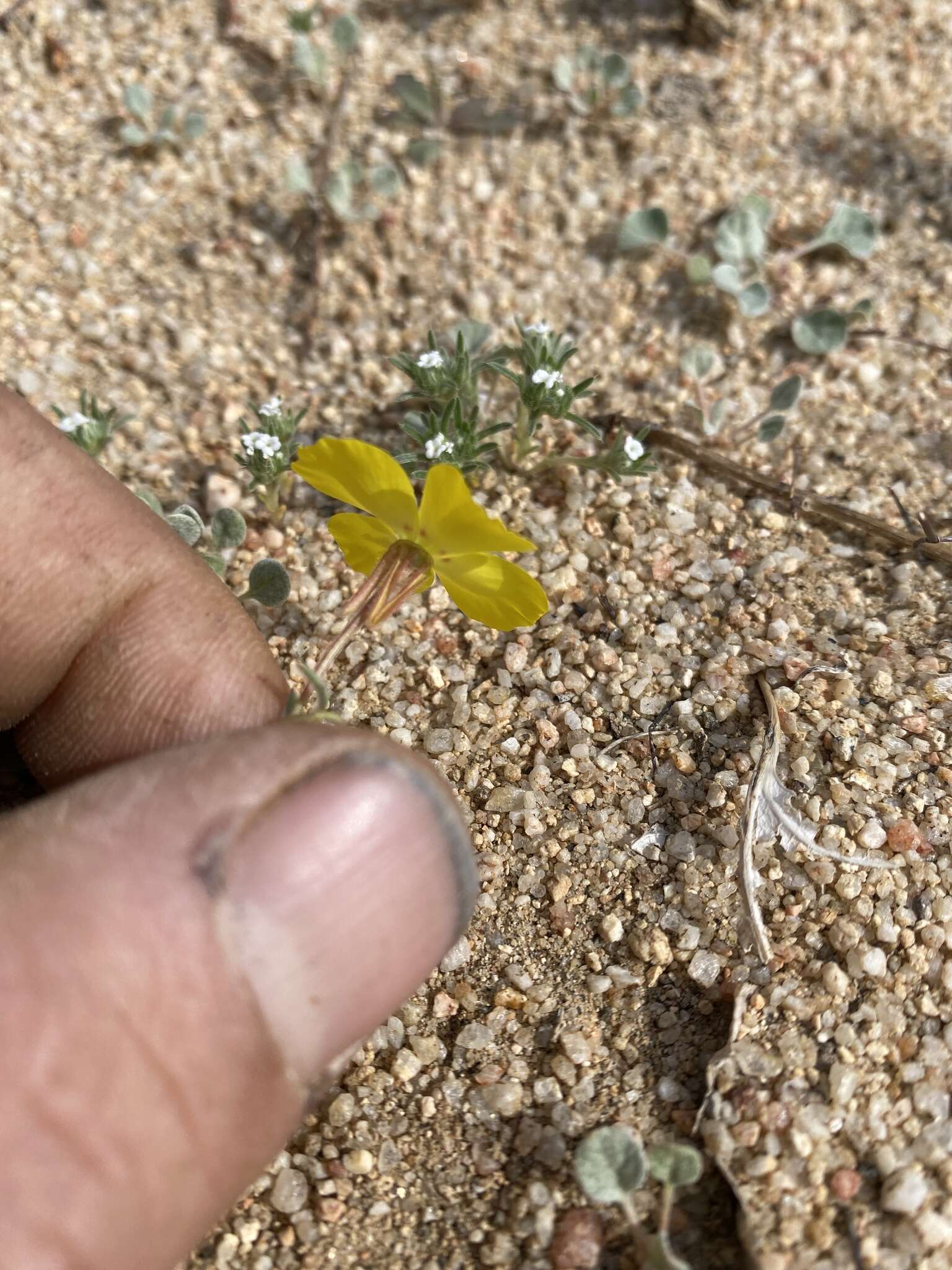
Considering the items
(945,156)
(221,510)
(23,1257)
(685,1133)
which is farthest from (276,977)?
(945,156)

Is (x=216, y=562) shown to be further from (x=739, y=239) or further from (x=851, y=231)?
(x=851, y=231)

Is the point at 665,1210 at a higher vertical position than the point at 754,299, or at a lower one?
lower

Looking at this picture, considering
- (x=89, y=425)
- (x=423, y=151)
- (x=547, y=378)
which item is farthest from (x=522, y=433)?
(x=423, y=151)

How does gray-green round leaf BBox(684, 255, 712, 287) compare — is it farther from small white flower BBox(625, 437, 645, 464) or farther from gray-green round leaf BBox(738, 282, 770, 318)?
small white flower BBox(625, 437, 645, 464)

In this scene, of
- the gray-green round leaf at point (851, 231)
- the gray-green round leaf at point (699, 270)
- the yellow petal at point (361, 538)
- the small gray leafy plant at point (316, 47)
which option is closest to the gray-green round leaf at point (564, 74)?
the small gray leafy plant at point (316, 47)

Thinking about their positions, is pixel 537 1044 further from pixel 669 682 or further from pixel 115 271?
pixel 115 271

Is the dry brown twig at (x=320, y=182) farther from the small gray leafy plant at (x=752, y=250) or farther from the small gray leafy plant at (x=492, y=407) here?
the small gray leafy plant at (x=752, y=250)
